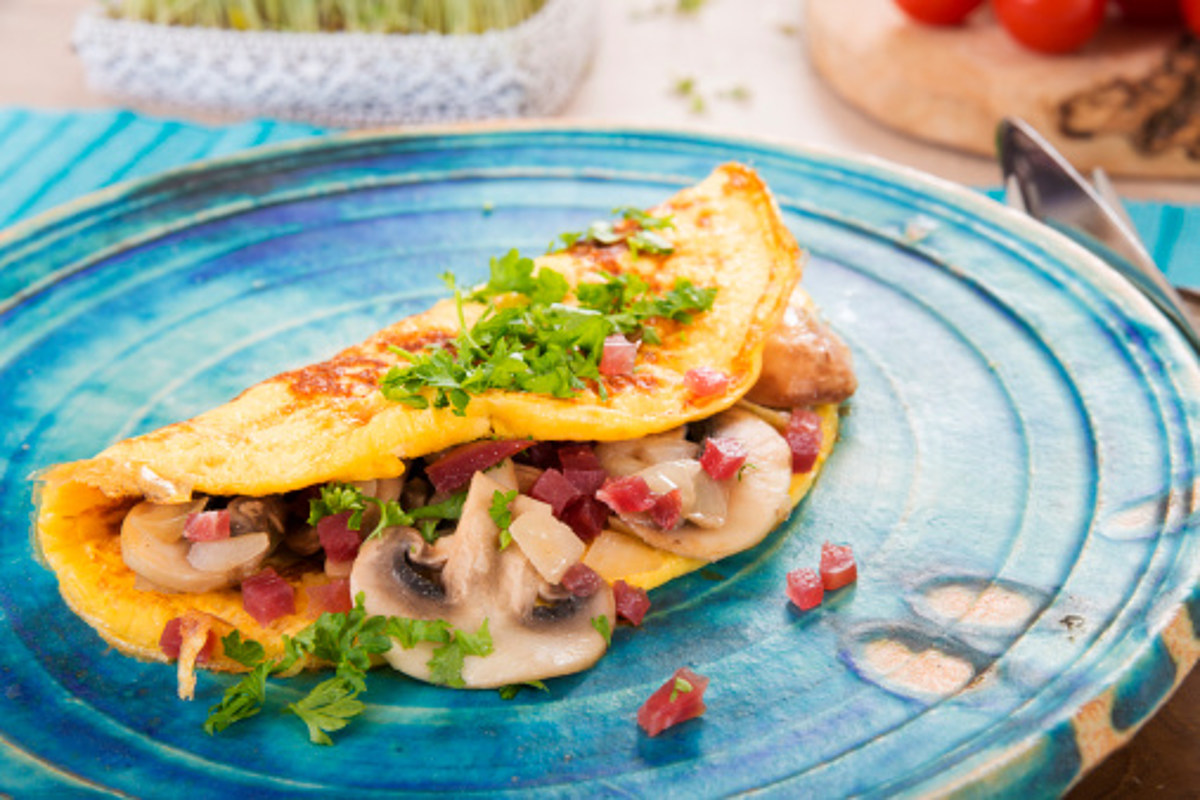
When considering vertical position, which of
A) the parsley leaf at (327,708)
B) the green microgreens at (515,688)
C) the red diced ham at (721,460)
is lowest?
the green microgreens at (515,688)

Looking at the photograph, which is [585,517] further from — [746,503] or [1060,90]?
[1060,90]

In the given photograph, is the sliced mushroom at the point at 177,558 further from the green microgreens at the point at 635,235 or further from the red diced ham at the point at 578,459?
the green microgreens at the point at 635,235

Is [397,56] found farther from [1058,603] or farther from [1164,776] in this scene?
[1164,776]

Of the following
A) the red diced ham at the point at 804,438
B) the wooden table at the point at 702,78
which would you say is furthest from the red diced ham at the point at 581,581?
the wooden table at the point at 702,78

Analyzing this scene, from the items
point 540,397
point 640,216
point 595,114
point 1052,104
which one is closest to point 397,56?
point 595,114

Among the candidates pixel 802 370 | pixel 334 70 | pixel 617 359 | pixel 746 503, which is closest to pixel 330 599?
pixel 617 359

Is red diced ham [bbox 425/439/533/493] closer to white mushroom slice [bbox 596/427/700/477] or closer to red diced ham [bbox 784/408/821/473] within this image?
white mushroom slice [bbox 596/427/700/477]
